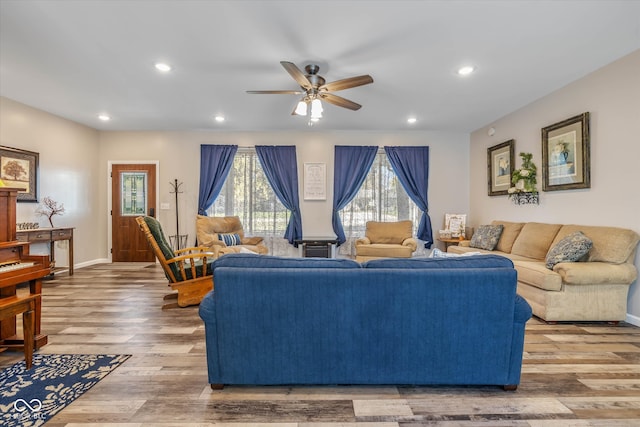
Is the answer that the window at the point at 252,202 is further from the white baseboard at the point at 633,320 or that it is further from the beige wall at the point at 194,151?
the white baseboard at the point at 633,320

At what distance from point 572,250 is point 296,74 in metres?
3.27

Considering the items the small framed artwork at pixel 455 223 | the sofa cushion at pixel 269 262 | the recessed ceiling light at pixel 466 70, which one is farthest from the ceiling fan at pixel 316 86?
the small framed artwork at pixel 455 223

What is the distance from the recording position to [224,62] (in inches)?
123

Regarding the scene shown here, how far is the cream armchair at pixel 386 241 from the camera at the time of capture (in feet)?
16.3

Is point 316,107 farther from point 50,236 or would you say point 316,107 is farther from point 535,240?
point 50,236

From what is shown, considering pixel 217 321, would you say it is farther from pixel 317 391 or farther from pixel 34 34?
pixel 34 34

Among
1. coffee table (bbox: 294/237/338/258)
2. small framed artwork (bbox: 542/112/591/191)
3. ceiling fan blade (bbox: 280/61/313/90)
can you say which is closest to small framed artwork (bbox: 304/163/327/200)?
coffee table (bbox: 294/237/338/258)

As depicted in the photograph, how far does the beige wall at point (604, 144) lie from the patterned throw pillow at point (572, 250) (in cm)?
45

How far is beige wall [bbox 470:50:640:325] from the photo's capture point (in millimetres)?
2951

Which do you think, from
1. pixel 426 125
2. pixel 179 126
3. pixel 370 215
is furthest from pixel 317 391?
pixel 179 126

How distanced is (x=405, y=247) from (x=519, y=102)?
273 centimetres

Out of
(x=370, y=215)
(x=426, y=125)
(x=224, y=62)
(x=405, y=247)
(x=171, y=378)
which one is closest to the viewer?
(x=171, y=378)

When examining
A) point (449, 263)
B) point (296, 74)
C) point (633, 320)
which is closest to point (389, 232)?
point (633, 320)

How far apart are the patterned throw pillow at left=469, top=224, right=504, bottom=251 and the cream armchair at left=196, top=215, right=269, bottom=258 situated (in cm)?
342
